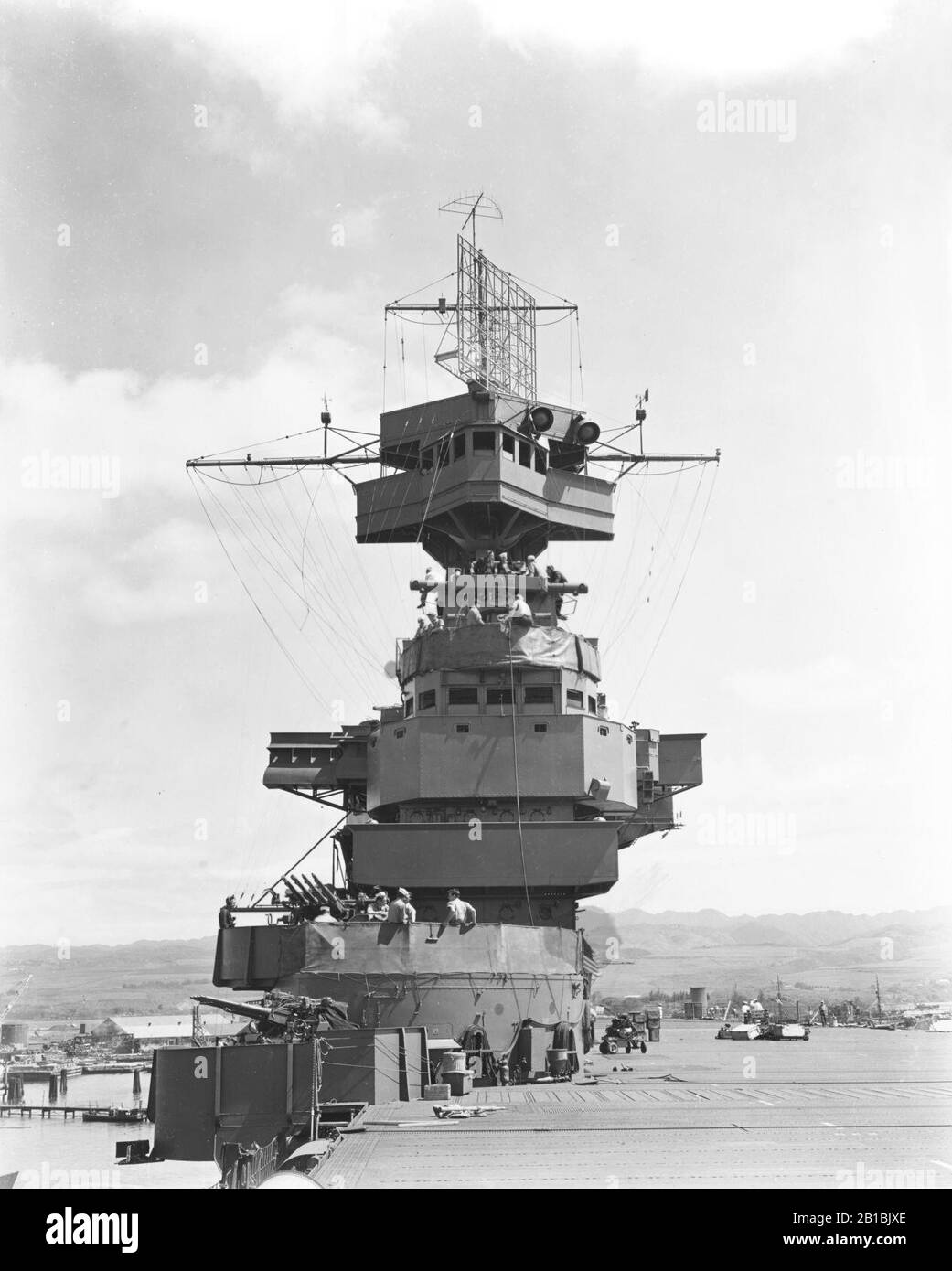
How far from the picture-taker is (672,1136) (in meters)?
11.0

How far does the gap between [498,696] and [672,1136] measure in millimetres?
12689

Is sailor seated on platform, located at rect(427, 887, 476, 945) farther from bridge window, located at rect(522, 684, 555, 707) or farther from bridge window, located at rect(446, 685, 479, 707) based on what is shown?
bridge window, located at rect(522, 684, 555, 707)

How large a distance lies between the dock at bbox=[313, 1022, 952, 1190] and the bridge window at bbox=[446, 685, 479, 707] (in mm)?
7193

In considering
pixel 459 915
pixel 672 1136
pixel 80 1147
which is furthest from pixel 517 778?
pixel 80 1147

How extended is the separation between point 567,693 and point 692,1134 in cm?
1289

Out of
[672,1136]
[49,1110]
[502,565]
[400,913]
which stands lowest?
[49,1110]

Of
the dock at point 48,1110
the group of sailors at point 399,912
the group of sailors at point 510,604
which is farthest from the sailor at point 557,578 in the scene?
the dock at point 48,1110

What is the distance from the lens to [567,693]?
77.3ft

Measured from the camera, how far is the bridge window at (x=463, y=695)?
913 inches

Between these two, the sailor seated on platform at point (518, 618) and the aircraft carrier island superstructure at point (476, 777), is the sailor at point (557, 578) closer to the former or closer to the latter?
the aircraft carrier island superstructure at point (476, 777)

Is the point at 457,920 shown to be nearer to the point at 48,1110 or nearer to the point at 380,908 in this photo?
the point at 380,908

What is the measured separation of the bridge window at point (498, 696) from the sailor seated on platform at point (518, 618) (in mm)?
1086
